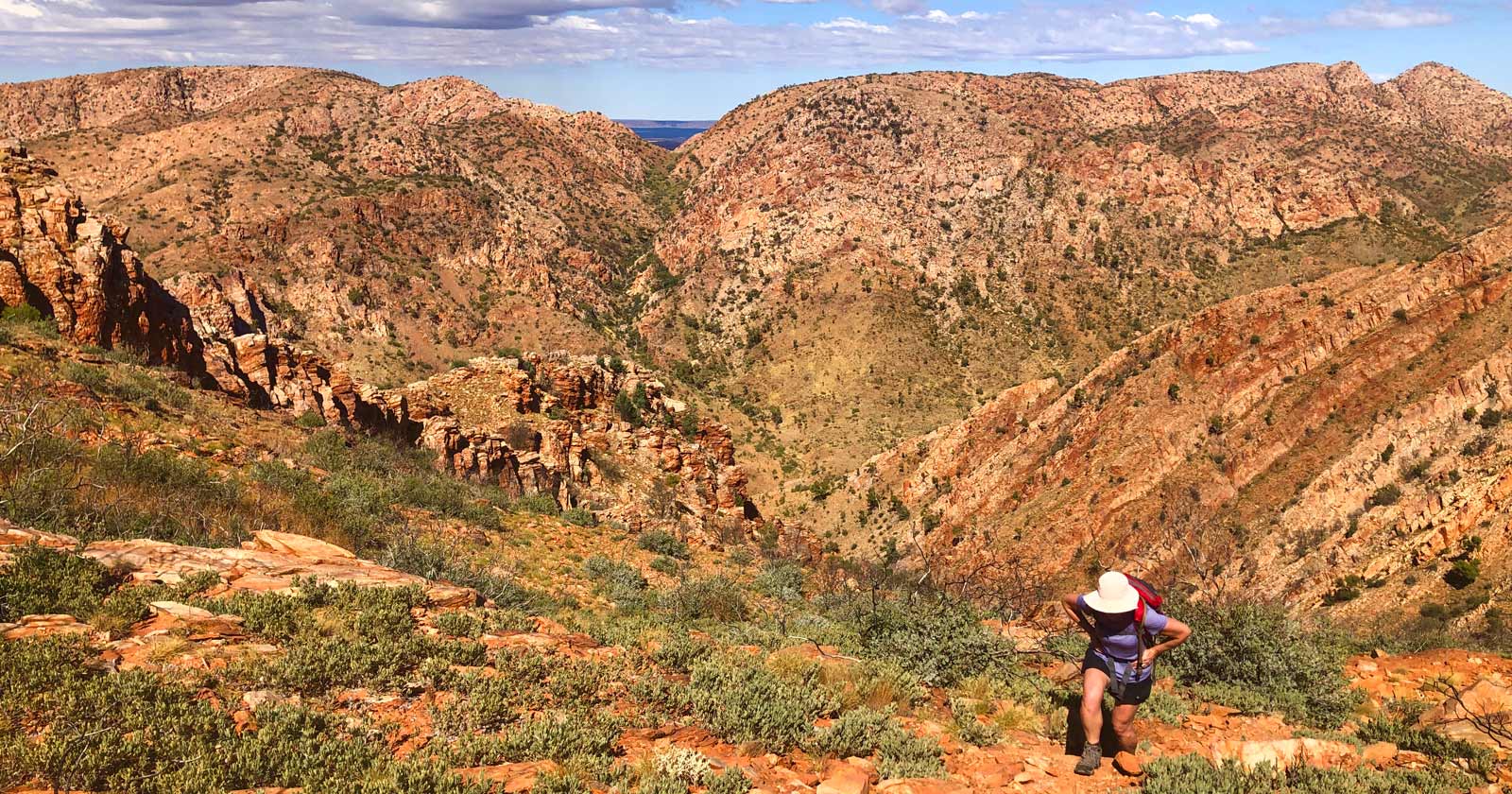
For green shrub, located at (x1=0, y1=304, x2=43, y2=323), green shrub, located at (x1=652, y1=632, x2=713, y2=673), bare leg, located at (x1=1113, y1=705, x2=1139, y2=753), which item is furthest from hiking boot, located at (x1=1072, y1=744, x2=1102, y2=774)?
green shrub, located at (x1=0, y1=304, x2=43, y2=323)

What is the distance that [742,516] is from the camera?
25078mm

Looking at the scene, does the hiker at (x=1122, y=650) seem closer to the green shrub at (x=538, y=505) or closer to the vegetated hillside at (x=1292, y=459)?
the green shrub at (x=538, y=505)

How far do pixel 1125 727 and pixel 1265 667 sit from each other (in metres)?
3.97

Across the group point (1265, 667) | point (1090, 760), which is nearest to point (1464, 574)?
point (1265, 667)

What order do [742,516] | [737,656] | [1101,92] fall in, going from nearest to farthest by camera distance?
[737,656] → [742,516] → [1101,92]

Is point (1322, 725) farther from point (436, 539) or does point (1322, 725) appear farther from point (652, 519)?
point (652, 519)

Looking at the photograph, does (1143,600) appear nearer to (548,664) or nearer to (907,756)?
(907,756)

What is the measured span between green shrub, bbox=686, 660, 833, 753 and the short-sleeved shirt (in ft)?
7.60

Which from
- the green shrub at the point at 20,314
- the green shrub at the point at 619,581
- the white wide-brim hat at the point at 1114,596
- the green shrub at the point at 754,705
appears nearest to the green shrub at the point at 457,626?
the green shrub at the point at 754,705

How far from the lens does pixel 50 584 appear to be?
229 inches

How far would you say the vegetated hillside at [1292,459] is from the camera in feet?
63.7

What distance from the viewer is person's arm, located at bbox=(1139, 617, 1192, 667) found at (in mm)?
6062

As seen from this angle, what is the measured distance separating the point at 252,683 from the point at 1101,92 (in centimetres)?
13393

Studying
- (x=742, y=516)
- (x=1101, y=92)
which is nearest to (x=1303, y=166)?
(x=1101, y=92)
